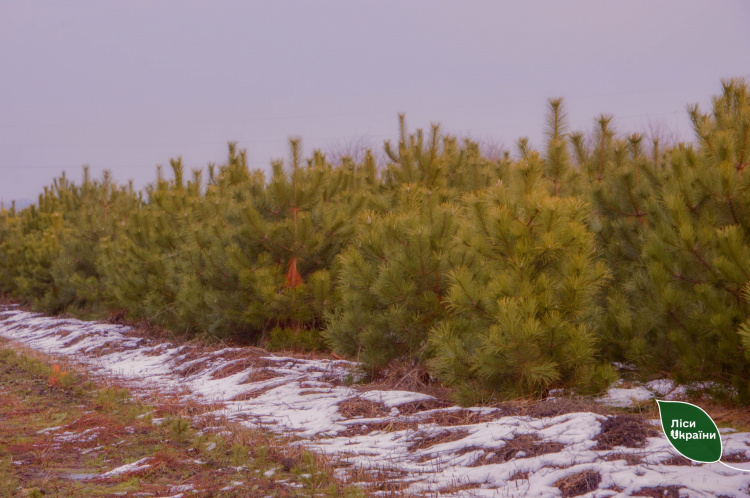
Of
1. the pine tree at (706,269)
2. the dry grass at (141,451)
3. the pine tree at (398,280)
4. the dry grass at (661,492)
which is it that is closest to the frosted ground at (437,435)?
the dry grass at (661,492)

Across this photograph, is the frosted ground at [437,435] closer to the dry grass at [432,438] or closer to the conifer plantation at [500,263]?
the dry grass at [432,438]

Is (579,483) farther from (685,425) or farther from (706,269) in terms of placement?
(706,269)

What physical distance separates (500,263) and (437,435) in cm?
157

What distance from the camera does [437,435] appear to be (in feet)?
16.6

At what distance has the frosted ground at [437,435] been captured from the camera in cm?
385

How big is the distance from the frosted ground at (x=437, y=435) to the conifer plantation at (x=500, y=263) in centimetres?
50

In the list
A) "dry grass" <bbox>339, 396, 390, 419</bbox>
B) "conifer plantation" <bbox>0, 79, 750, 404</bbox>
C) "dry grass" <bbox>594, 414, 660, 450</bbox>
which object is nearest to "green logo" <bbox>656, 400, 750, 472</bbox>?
"dry grass" <bbox>594, 414, 660, 450</bbox>

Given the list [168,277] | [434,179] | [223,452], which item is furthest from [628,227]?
[168,277]

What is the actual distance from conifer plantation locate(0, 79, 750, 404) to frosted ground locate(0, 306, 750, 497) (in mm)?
503

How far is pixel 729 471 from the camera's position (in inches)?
150

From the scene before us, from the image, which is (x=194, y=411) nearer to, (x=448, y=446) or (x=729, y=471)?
(x=448, y=446)

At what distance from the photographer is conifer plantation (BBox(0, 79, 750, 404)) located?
5.41 m

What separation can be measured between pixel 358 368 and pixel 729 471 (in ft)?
14.5

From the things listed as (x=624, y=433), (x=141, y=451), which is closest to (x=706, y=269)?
(x=624, y=433)
